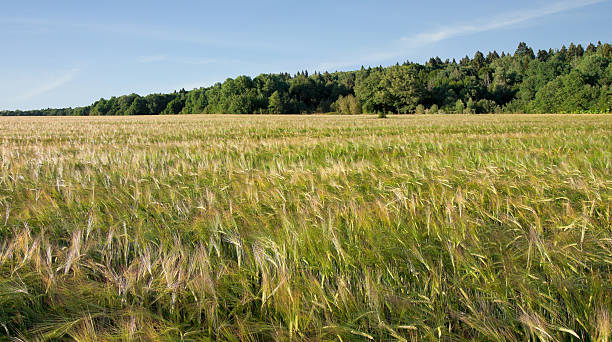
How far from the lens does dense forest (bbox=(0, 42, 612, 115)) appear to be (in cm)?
6506

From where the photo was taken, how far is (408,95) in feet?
263

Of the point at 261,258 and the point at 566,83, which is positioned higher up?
the point at 566,83

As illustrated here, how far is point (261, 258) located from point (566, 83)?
286ft

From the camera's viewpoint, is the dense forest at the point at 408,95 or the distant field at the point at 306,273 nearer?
the distant field at the point at 306,273

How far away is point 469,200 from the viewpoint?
6.29ft

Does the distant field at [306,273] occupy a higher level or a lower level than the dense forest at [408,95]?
lower

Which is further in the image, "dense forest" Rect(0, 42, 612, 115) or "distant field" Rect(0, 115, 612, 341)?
"dense forest" Rect(0, 42, 612, 115)

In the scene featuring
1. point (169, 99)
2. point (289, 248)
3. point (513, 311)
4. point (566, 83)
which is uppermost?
point (169, 99)

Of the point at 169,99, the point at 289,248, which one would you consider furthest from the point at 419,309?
the point at 169,99

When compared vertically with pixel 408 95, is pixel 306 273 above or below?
below

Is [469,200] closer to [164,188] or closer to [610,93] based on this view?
[164,188]

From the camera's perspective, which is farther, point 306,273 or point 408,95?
point 408,95

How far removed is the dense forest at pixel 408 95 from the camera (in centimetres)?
6506

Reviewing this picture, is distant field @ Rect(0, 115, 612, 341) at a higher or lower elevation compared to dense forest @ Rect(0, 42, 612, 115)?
lower
